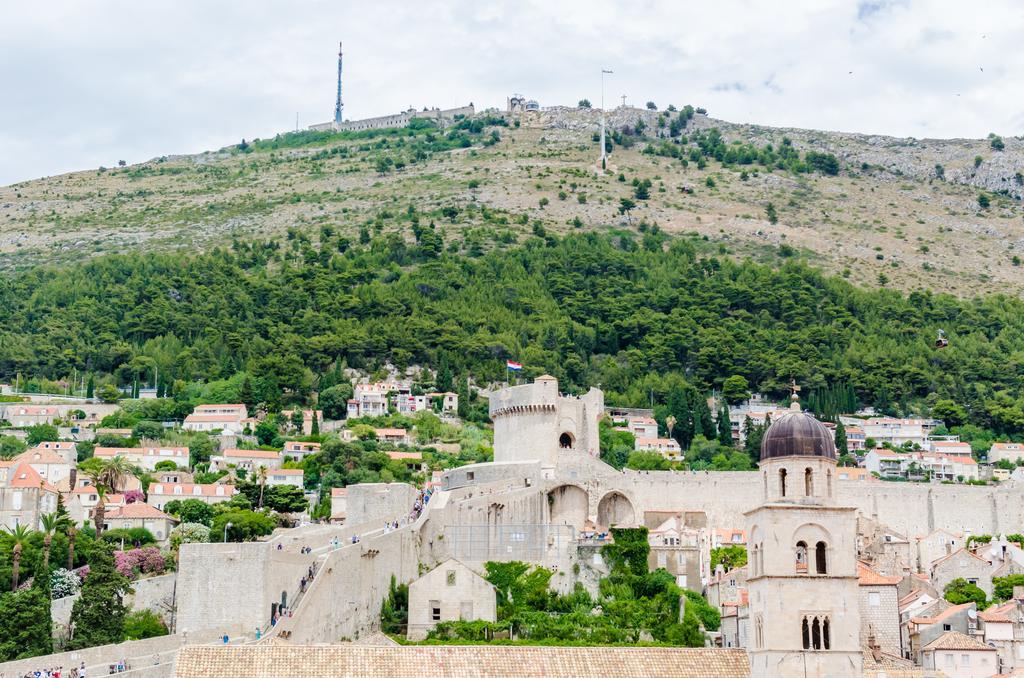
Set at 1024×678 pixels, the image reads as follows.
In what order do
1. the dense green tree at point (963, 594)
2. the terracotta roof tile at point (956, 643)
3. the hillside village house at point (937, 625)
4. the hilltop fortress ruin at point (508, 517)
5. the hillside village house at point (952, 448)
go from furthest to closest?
the hillside village house at point (952, 448) → the dense green tree at point (963, 594) → the hillside village house at point (937, 625) → the terracotta roof tile at point (956, 643) → the hilltop fortress ruin at point (508, 517)

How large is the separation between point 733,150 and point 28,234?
3140 inches

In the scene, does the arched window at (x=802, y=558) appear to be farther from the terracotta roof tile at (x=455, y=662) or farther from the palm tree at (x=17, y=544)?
the palm tree at (x=17, y=544)

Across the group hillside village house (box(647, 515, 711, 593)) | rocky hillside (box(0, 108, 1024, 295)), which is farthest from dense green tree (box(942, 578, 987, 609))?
rocky hillside (box(0, 108, 1024, 295))

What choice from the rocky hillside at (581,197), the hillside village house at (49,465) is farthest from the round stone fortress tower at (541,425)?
the rocky hillside at (581,197)

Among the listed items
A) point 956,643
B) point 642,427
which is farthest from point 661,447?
point 956,643

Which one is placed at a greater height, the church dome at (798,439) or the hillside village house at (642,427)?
the hillside village house at (642,427)

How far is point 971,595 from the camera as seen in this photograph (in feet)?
180

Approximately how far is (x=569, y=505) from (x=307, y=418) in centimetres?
4253

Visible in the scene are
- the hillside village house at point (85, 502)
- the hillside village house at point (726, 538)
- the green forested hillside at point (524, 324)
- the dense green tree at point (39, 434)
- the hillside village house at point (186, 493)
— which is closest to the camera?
the hillside village house at point (726, 538)

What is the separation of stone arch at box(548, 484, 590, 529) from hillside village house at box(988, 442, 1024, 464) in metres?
39.7

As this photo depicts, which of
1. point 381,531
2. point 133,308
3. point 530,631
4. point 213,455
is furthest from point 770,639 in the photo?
point 133,308

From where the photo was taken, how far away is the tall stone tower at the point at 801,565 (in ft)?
117

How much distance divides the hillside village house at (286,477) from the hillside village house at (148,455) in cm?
640

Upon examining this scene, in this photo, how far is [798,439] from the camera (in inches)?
1438
